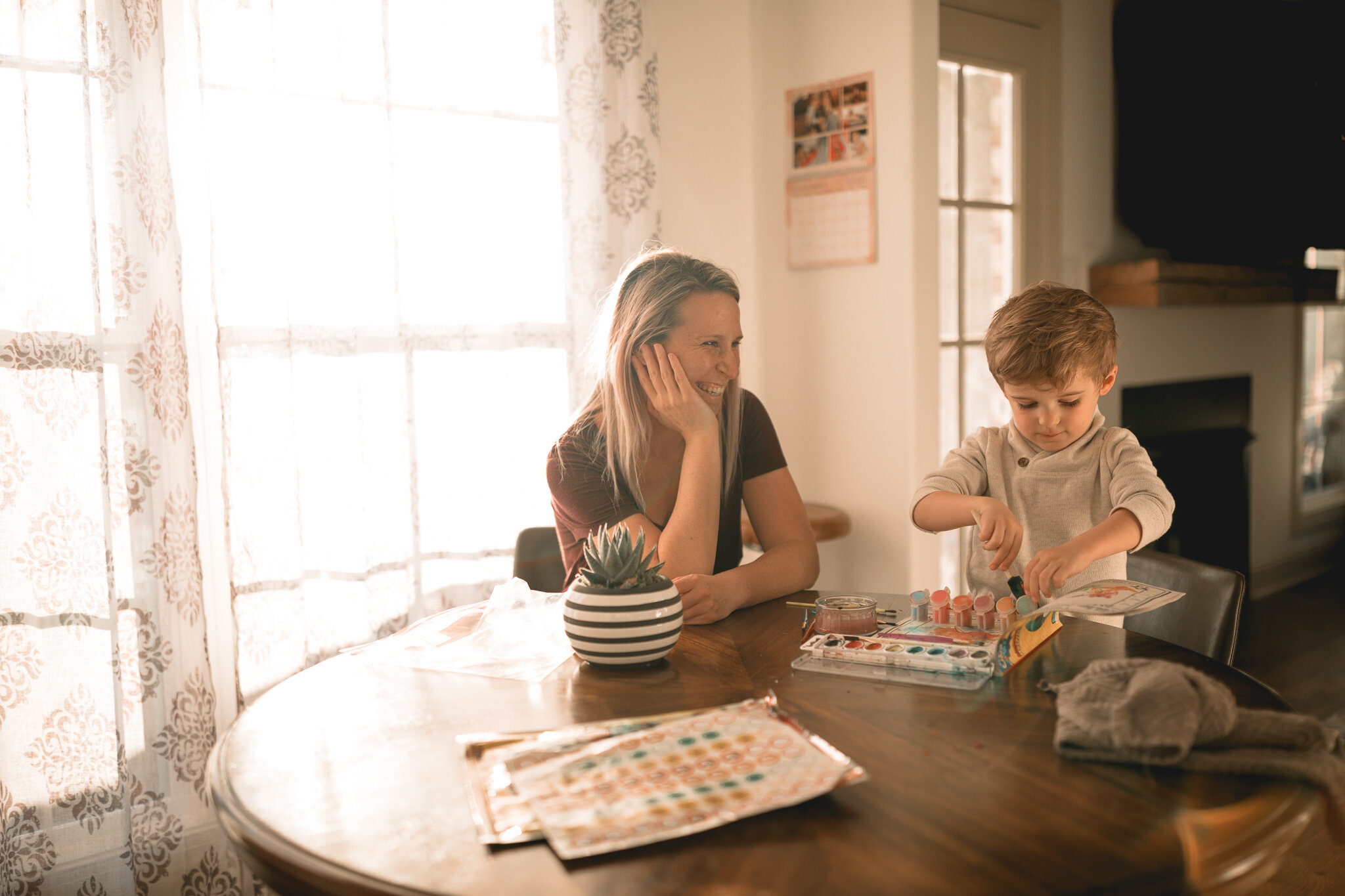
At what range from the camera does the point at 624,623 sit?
1195 mm

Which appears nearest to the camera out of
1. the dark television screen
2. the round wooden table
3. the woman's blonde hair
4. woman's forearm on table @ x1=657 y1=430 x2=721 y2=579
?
the round wooden table

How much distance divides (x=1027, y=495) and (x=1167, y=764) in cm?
81

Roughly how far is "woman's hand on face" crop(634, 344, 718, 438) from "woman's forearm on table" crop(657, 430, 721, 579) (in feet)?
0.08

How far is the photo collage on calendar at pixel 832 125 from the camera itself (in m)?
2.69

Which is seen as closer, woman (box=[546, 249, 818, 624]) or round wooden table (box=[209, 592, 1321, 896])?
round wooden table (box=[209, 592, 1321, 896])

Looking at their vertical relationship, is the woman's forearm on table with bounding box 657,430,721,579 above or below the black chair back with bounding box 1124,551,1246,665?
above

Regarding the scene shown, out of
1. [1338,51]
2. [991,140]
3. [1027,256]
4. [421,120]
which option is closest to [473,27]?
[421,120]

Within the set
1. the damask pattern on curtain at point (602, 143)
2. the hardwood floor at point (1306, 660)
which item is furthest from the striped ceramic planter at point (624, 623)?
the hardwood floor at point (1306, 660)

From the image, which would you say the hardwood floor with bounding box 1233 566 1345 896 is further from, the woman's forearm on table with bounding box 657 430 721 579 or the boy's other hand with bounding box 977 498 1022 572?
the woman's forearm on table with bounding box 657 430 721 579

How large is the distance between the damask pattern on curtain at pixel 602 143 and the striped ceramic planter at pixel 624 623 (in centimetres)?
145

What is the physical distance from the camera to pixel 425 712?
1.12 m

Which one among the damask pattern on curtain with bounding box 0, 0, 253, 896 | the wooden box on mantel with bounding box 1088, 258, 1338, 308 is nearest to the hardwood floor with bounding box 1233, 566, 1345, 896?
the wooden box on mantel with bounding box 1088, 258, 1338, 308

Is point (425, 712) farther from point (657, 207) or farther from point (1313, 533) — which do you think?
point (1313, 533)

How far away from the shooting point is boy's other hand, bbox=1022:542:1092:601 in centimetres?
123
